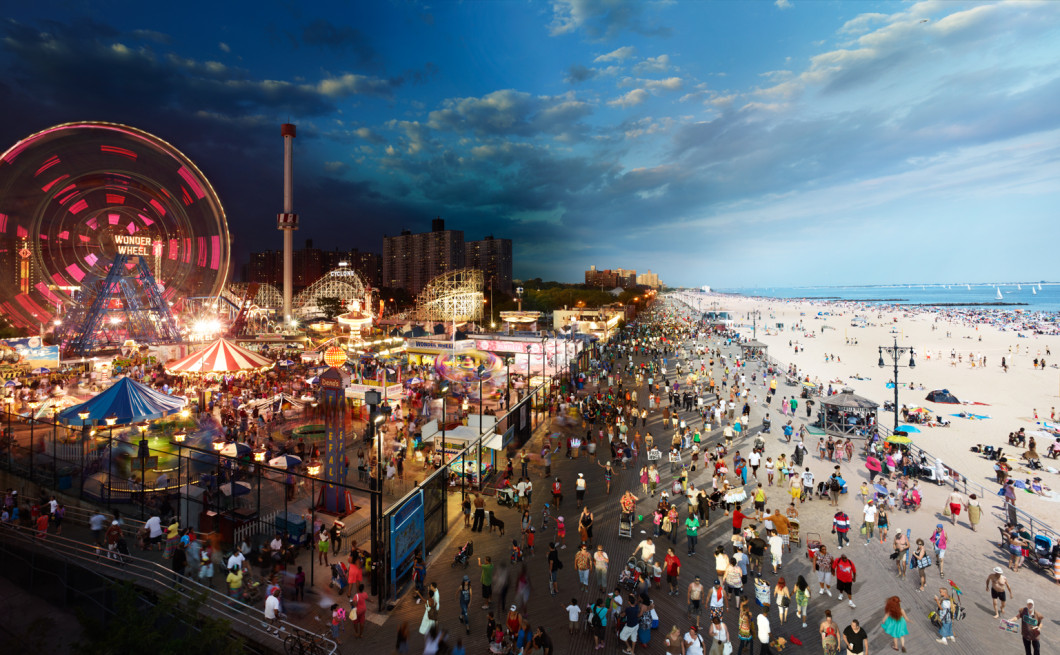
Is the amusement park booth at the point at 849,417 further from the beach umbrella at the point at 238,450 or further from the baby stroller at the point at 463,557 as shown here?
the beach umbrella at the point at 238,450

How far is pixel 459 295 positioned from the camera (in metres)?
60.9

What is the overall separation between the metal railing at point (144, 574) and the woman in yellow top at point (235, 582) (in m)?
0.18

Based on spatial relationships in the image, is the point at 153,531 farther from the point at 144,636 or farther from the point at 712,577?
the point at 712,577

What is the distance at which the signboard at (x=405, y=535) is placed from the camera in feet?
32.1

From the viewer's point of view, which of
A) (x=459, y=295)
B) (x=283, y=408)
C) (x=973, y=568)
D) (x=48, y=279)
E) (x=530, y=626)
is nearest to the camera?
(x=530, y=626)

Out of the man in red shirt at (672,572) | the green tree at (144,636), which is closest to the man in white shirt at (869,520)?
the man in red shirt at (672,572)

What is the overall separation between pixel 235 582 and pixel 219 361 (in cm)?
1673

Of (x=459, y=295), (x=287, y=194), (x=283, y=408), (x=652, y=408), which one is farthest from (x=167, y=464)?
(x=287, y=194)

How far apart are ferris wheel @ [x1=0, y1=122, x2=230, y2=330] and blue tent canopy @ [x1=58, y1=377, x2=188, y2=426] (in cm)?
2327

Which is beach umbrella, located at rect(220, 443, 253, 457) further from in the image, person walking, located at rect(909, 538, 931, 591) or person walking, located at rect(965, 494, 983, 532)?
person walking, located at rect(965, 494, 983, 532)

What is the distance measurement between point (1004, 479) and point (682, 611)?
1461 centimetres

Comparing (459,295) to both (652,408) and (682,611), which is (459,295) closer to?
(652,408)

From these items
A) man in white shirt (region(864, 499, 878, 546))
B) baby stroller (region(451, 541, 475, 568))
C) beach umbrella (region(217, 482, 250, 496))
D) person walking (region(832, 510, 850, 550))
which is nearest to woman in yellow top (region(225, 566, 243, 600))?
beach umbrella (region(217, 482, 250, 496))

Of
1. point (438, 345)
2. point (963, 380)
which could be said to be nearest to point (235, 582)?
point (438, 345)
